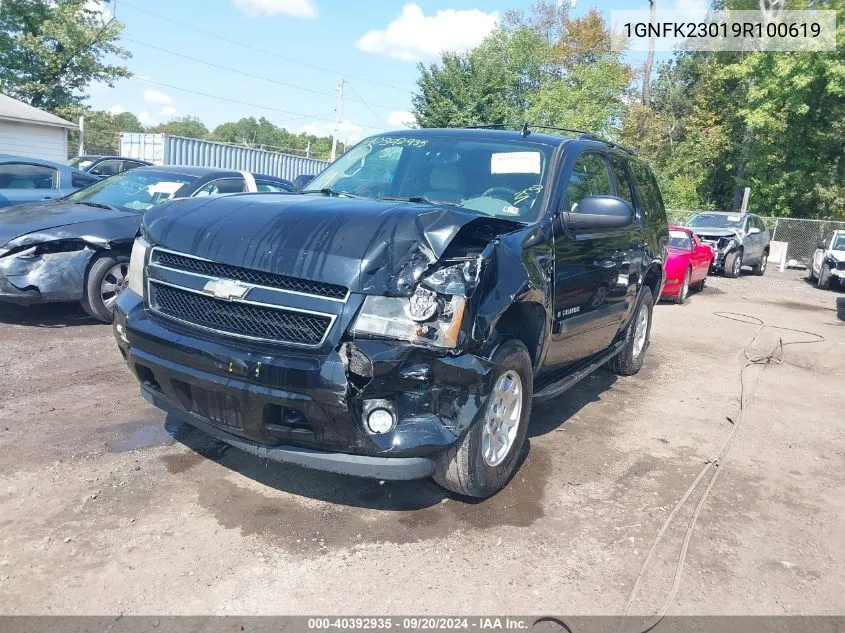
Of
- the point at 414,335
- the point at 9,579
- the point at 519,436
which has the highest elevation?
the point at 414,335

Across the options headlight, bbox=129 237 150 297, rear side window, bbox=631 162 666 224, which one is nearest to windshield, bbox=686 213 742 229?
rear side window, bbox=631 162 666 224

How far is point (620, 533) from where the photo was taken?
364cm

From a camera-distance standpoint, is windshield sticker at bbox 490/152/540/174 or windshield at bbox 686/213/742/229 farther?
windshield at bbox 686/213/742/229

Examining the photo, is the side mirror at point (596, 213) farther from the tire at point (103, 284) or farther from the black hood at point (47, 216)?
the black hood at point (47, 216)

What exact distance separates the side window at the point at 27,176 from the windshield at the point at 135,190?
1870mm

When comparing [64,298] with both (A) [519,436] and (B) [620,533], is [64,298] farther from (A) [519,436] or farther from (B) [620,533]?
(B) [620,533]

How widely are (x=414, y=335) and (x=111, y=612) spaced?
1633mm

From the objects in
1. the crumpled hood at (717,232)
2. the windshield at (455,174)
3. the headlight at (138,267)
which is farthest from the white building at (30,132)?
the headlight at (138,267)

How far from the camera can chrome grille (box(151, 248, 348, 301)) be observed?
123 inches

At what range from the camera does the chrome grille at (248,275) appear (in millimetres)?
3135

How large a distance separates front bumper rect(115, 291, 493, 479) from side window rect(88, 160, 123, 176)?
14.4 meters

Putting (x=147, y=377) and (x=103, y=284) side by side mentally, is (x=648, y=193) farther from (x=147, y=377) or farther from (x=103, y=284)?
(x=103, y=284)

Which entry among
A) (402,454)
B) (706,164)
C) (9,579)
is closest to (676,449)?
(402,454)

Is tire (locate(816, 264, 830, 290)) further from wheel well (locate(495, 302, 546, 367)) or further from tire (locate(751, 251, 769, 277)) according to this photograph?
wheel well (locate(495, 302, 546, 367))
